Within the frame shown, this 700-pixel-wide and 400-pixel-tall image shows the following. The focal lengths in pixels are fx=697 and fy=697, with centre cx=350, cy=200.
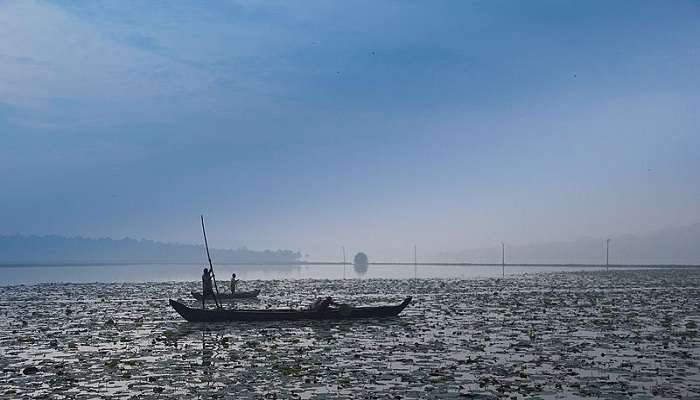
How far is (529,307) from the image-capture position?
4381cm

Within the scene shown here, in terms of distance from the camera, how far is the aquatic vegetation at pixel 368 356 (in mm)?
17797

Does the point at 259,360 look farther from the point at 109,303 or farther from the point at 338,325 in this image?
the point at 109,303

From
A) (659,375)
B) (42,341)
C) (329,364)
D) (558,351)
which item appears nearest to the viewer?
(659,375)

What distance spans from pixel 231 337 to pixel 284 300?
24.8 metres

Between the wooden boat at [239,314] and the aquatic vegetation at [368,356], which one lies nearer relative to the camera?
the aquatic vegetation at [368,356]

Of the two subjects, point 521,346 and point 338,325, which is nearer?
point 521,346

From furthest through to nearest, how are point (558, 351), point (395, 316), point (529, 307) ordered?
1. point (529, 307)
2. point (395, 316)
3. point (558, 351)

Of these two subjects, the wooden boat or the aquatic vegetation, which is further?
the wooden boat

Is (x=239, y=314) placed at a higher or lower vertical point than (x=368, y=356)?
higher

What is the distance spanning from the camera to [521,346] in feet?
82.3

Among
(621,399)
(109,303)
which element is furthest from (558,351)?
(109,303)

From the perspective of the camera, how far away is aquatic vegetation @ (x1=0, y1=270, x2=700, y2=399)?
701 inches

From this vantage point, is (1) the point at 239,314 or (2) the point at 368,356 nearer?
(2) the point at 368,356

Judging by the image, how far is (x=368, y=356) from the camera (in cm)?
2344
